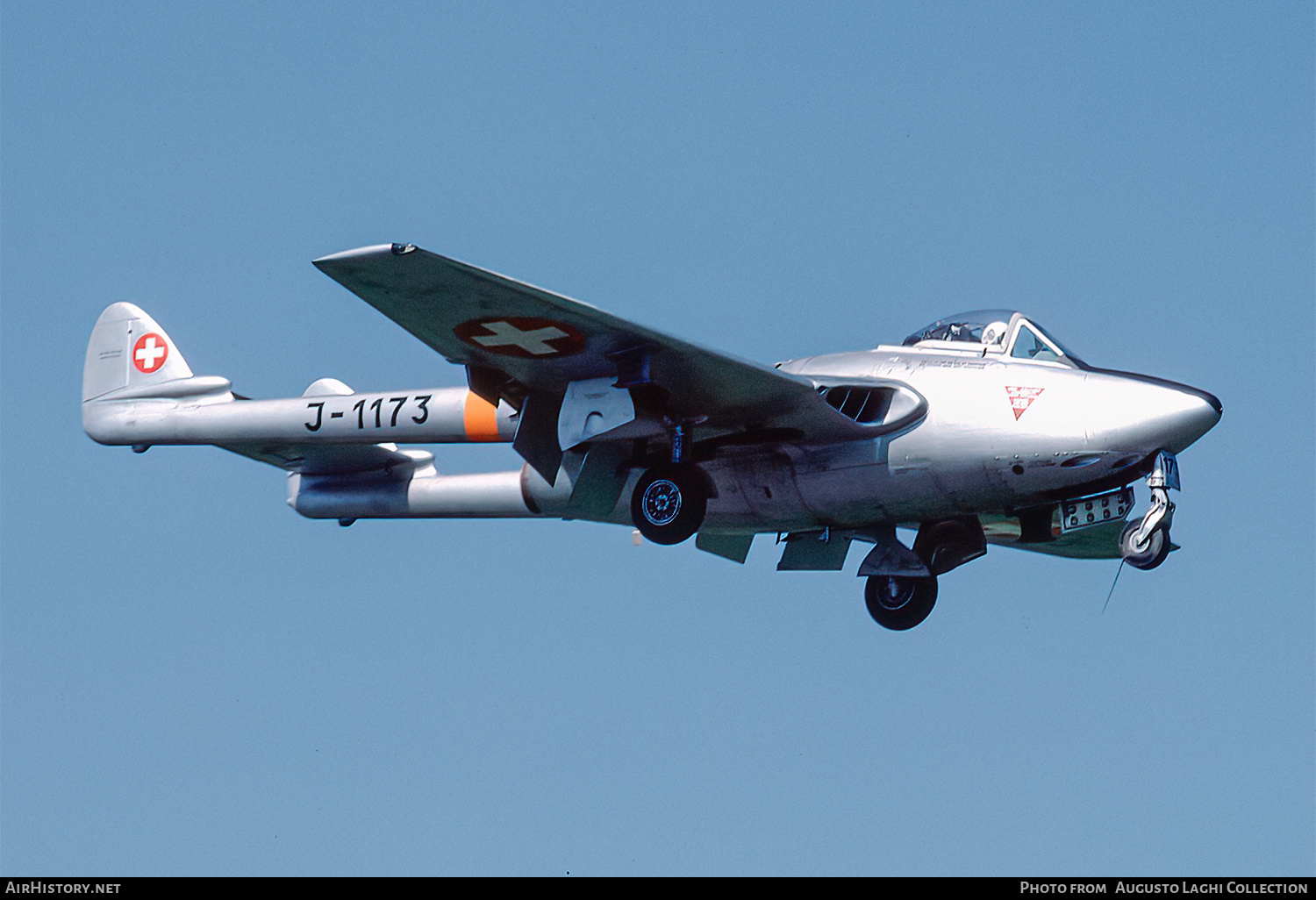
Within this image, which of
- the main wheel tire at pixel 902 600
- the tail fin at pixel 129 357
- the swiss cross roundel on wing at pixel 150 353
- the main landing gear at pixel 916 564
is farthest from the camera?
the swiss cross roundel on wing at pixel 150 353

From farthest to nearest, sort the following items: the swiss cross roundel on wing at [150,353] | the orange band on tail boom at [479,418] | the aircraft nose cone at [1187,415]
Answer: the swiss cross roundel on wing at [150,353] → the orange band on tail boom at [479,418] → the aircraft nose cone at [1187,415]

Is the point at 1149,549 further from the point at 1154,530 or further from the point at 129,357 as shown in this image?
the point at 129,357

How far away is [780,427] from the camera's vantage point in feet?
68.9

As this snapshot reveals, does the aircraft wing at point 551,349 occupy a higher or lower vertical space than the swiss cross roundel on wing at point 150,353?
lower

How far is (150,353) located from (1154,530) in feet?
45.5

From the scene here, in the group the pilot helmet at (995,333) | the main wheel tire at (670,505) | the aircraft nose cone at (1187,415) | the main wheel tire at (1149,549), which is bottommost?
the main wheel tire at (1149,549)

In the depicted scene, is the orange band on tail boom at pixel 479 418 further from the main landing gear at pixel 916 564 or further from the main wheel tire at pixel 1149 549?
the main wheel tire at pixel 1149 549

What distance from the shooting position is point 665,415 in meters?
21.1

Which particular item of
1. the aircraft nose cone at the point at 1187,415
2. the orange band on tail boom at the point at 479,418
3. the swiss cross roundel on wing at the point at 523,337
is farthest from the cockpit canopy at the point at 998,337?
the orange band on tail boom at the point at 479,418

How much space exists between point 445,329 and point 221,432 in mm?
5005

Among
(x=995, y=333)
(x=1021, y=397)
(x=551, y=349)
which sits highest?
(x=995, y=333)

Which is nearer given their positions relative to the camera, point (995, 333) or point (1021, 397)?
point (1021, 397)

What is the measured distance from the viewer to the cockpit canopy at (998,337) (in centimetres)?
2095

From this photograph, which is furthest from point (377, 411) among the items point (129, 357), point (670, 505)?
point (129, 357)
